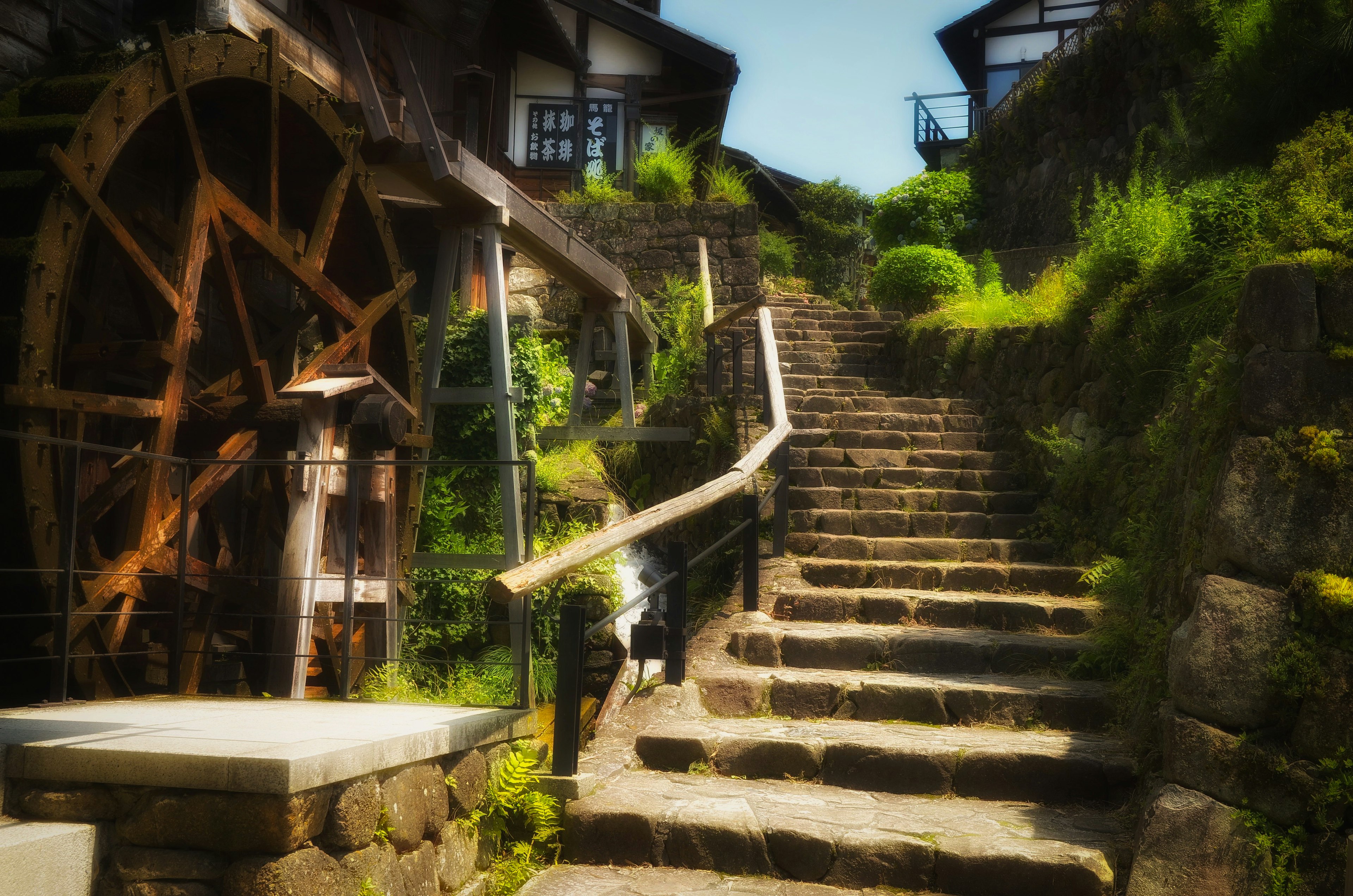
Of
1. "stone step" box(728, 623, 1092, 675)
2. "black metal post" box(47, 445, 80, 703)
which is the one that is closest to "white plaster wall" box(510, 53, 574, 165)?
"stone step" box(728, 623, 1092, 675)

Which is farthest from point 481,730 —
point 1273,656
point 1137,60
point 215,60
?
point 1137,60

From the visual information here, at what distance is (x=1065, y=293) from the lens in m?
8.04

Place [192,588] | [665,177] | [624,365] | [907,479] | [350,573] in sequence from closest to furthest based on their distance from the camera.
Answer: [350,573], [192,588], [907,479], [624,365], [665,177]

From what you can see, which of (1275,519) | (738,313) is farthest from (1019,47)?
(1275,519)

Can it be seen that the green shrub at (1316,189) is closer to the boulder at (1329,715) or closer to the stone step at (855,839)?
the boulder at (1329,715)

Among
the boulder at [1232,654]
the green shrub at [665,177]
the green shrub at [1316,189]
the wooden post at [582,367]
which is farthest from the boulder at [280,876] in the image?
the green shrub at [665,177]

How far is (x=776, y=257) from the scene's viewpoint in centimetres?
1762

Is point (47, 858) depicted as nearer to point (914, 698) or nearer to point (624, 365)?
point (914, 698)

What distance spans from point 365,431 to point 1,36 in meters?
2.47

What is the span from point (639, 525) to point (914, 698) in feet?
4.39

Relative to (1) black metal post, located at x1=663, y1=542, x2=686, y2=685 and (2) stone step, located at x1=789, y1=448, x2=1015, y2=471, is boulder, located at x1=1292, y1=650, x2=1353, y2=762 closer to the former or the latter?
(1) black metal post, located at x1=663, y1=542, x2=686, y2=685

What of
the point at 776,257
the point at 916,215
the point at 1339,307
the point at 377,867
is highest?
the point at 916,215

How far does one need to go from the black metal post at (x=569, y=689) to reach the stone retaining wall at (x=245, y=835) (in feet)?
2.27

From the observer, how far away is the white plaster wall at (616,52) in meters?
15.5
